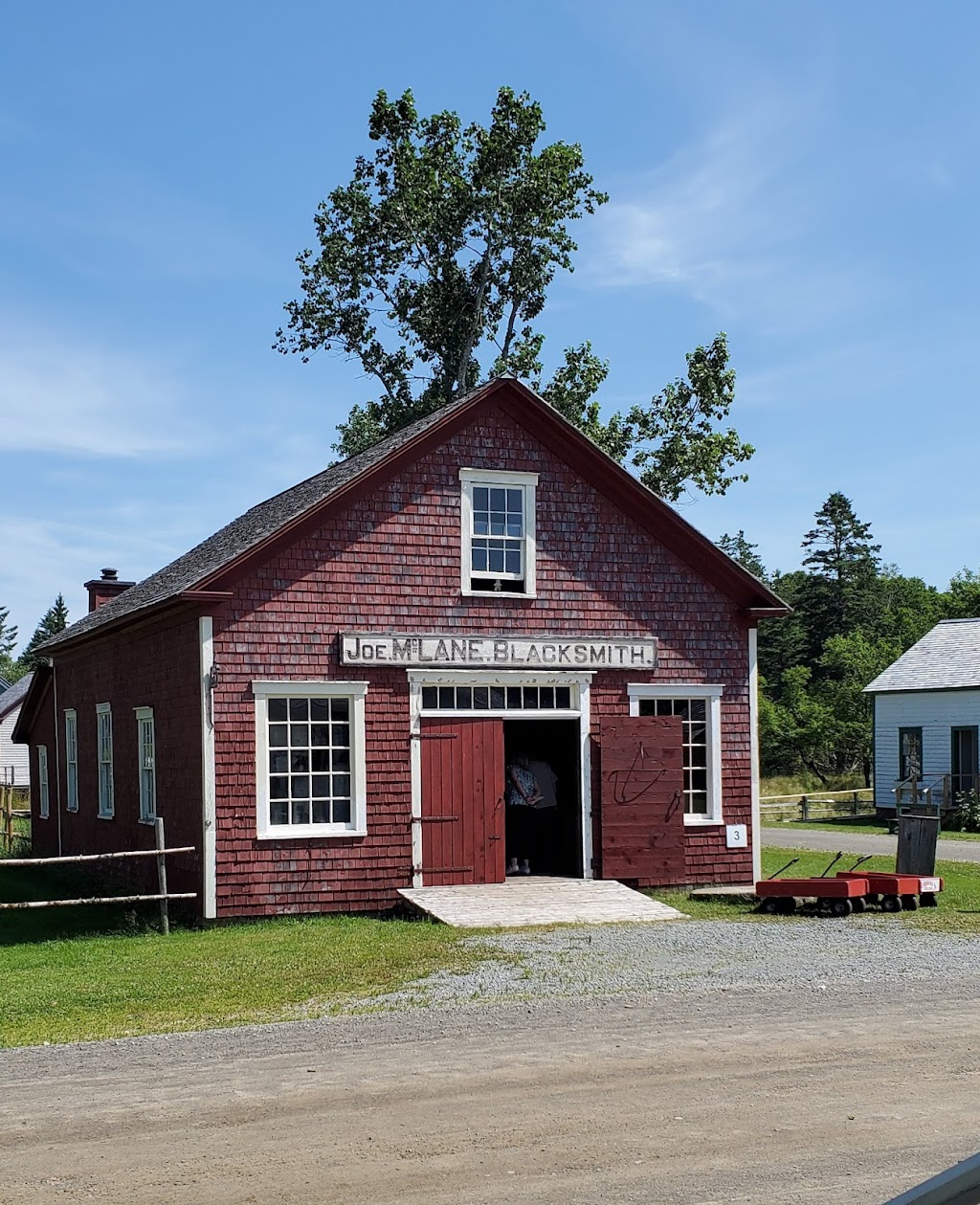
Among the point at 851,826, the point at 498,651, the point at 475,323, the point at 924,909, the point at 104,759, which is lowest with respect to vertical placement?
the point at 851,826

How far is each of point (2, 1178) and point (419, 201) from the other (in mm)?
32953

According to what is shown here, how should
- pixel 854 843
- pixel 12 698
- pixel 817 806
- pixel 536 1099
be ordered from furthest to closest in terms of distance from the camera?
pixel 12 698 → pixel 817 806 → pixel 854 843 → pixel 536 1099

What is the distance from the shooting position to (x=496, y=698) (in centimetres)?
1867

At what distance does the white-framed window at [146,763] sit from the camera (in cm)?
1933

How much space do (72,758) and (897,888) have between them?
48.8ft

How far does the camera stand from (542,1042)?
9734 mm

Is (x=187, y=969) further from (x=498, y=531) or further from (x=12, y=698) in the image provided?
(x=12, y=698)

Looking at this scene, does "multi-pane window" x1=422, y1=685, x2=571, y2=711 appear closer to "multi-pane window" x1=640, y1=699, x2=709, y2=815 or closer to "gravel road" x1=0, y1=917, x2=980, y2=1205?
"multi-pane window" x1=640, y1=699, x2=709, y2=815

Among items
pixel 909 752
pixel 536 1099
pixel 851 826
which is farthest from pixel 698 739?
pixel 909 752

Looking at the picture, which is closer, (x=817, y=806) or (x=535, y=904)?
(x=535, y=904)

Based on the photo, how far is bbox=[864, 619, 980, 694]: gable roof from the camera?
39.2 metres

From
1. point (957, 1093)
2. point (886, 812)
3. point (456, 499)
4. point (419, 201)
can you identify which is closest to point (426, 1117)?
point (957, 1093)

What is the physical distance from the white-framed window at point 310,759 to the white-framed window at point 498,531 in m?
2.37

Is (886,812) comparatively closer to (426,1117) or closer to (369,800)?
(369,800)
